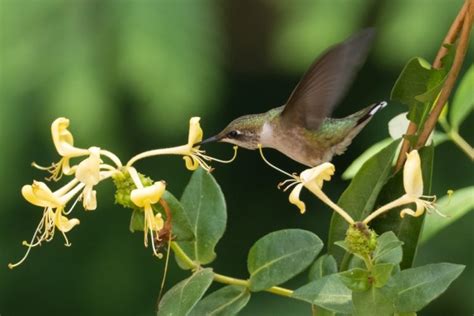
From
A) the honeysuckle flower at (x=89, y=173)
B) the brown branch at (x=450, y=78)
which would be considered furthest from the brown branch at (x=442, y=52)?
the honeysuckle flower at (x=89, y=173)

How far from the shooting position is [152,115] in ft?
5.63

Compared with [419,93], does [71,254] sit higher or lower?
lower

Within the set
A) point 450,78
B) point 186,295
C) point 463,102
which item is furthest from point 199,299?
point 463,102

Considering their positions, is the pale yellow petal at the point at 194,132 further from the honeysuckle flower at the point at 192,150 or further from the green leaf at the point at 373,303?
the green leaf at the point at 373,303

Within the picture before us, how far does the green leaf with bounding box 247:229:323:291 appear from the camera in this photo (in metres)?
0.66

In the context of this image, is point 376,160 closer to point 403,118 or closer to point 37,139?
point 403,118

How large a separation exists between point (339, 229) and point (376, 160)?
56 millimetres

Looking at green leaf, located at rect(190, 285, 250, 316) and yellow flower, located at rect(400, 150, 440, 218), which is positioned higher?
yellow flower, located at rect(400, 150, 440, 218)

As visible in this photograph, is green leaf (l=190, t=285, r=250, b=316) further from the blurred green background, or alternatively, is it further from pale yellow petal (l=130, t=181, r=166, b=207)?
the blurred green background

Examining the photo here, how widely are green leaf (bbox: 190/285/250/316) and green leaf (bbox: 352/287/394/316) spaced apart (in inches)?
3.5

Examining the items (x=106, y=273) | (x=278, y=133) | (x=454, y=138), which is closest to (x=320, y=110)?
(x=278, y=133)

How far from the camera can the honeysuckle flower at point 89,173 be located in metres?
0.59

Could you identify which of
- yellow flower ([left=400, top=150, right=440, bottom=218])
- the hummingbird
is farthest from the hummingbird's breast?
yellow flower ([left=400, top=150, right=440, bottom=218])

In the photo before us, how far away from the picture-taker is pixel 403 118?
79 cm
